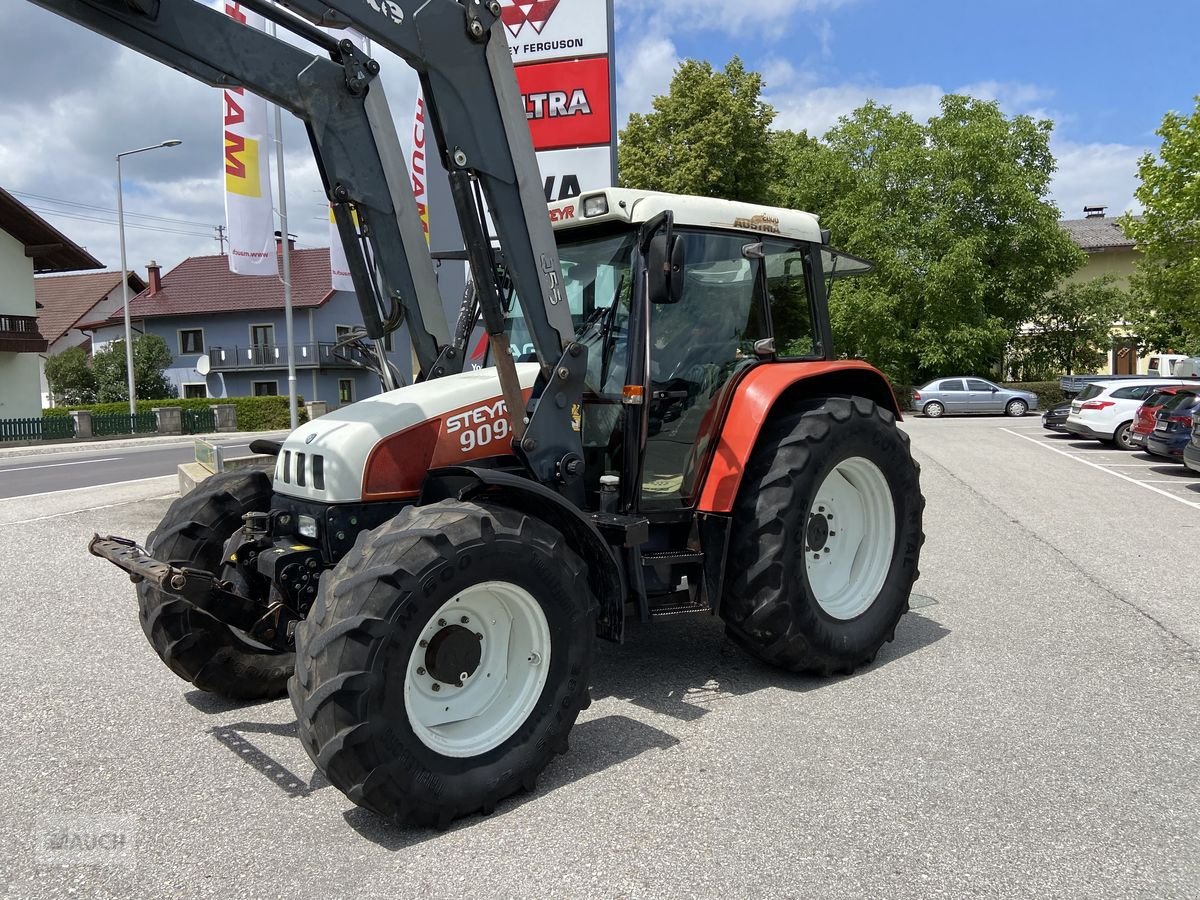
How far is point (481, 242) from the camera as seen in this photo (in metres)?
3.84

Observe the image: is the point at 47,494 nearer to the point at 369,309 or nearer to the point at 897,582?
the point at 369,309

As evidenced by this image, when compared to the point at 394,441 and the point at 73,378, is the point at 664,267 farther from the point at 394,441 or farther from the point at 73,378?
the point at 73,378

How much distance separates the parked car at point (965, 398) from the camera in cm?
3294

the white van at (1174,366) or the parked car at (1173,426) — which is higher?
the white van at (1174,366)

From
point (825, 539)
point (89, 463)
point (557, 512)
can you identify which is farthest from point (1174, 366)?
point (557, 512)

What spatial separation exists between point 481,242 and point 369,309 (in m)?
1.07

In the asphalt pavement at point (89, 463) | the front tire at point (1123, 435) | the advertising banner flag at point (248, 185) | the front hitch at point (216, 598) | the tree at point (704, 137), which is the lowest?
the asphalt pavement at point (89, 463)

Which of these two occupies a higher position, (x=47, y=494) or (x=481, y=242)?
(x=481, y=242)

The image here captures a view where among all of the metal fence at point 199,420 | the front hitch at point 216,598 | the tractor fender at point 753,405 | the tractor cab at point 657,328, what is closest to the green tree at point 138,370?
the metal fence at point 199,420

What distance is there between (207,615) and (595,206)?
269cm

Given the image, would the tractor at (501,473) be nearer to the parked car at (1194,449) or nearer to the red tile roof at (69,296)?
the parked car at (1194,449)

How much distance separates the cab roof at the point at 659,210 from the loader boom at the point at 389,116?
20.4 inches

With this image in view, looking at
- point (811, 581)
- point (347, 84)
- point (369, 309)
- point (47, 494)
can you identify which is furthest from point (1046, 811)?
point (47, 494)

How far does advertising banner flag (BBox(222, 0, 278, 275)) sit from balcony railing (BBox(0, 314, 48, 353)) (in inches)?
785
